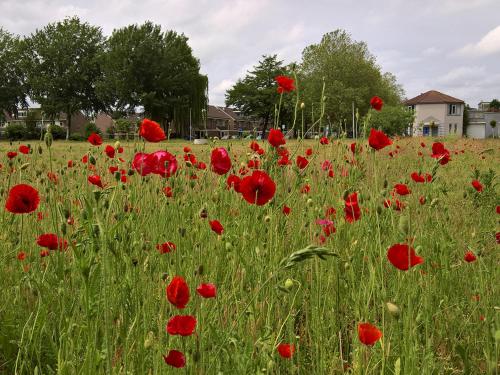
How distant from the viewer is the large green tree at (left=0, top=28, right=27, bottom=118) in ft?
133

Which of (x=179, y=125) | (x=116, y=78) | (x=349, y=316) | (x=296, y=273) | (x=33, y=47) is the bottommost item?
(x=349, y=316)

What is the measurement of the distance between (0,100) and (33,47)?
214 inches

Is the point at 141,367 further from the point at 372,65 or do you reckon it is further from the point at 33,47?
the point at 33,47

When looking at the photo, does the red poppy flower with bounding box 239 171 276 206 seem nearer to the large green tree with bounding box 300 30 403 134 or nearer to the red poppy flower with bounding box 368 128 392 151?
the red poppy flower with bounding box 368 128 392 151

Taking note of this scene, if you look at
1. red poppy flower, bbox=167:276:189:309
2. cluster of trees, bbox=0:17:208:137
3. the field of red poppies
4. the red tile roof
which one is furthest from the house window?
red poppy flower, bbox=167:276:189:309

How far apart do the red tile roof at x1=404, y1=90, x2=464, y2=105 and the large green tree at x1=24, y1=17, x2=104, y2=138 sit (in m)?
41.6

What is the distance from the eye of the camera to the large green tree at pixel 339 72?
37.2 metres

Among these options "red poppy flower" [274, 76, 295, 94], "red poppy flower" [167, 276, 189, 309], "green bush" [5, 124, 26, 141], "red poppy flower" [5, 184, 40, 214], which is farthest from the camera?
A: "green bush" [5, 124, 26, 141]

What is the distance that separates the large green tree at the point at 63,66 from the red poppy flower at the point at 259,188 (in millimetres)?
40503

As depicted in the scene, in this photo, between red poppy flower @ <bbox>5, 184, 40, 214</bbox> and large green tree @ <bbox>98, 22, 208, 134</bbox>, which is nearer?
red poppy flower @ <bbox>5, 184, 40, 214</bbox>

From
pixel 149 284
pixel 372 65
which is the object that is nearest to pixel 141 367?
pixel 149 284

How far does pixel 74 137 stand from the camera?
38094 mm

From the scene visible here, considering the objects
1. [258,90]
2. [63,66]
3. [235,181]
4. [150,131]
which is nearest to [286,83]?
[235,181]

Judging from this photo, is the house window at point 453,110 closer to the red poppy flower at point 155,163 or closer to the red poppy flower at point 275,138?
the red poppy flower at point 275,138
